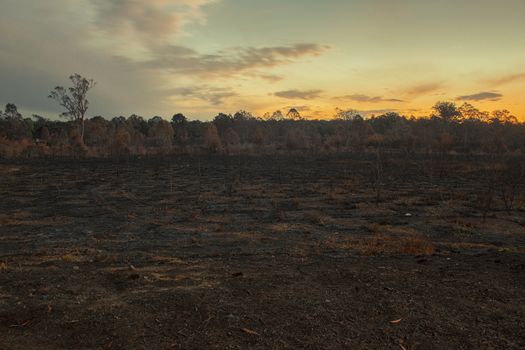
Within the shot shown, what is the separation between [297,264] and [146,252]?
11.1 feet

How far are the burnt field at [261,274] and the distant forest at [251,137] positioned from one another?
73.7 ft

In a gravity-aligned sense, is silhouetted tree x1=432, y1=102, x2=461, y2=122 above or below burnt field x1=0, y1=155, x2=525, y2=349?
above

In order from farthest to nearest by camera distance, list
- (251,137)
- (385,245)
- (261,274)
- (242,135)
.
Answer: (242,135) < (251,137) < (385,245) < (261,274)

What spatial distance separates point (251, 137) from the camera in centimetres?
6588

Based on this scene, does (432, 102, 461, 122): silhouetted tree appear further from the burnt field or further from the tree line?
the burnt field

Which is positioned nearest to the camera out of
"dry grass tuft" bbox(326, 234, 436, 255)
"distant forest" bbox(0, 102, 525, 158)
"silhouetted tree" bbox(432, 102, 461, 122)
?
"dry grass tuft" bbox(326, 234, 436, 255)

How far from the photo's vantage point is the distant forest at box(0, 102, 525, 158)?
4466 centimetres

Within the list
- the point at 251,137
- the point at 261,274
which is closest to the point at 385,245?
the point at 261,274

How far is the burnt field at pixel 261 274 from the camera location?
4.64m

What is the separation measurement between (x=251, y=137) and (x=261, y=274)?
195 feet

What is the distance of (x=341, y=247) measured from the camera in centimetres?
955

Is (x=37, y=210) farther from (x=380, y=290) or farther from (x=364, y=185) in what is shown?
(x=364, y=185)

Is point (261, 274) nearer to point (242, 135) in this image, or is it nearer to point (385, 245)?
point (385, 245)

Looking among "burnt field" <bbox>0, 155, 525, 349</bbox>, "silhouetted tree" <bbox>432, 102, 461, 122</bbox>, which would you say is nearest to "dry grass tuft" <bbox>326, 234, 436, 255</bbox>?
"burnt field" <bbox>0, 155, 525, 349</bbox>
